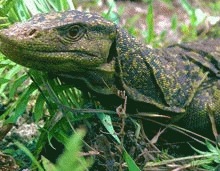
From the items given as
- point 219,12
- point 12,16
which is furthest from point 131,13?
point 12,16

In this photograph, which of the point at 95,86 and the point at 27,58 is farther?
the point at 95,86

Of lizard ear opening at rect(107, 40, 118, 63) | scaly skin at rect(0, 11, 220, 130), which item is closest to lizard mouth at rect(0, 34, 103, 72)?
scaly skin at rect(0, 11, 220, 130)

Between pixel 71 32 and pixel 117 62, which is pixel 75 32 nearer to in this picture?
pixel 71 32

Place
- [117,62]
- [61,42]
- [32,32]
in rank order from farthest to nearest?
[117,62]
[61,42]
[32,32]

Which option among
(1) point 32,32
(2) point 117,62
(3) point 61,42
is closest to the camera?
(1) point 32,32

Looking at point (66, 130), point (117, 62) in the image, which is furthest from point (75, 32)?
point (66, 130)

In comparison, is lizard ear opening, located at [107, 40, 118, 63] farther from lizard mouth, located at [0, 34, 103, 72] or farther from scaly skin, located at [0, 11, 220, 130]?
lizard mouth, located at [0, 34, 103, 72]

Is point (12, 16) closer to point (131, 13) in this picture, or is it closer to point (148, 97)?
point (148, 97)
